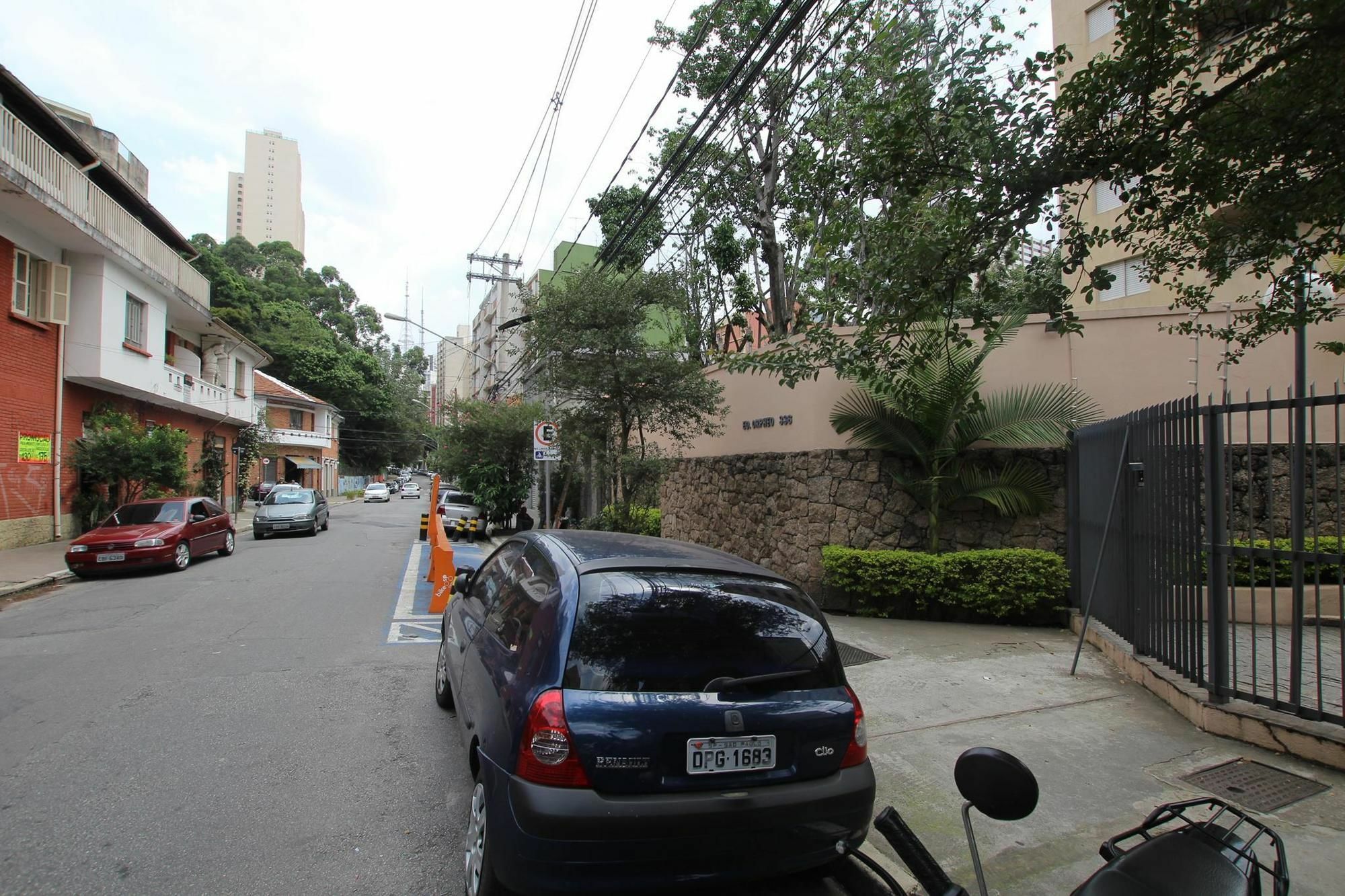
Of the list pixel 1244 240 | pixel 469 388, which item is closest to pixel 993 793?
pixel 1244 240

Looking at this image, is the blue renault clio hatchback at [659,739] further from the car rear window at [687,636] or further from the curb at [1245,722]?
the curb at [1245,722]

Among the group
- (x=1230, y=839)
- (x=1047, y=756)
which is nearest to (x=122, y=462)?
(x=1047, y=756)

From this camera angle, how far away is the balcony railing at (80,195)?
45.5 ft

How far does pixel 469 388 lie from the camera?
2921 inches

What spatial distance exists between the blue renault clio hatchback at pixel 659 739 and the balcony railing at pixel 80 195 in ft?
54.4

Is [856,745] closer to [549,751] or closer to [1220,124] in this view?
[549,751]

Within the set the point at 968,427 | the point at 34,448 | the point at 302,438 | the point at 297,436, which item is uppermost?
the point at 297,436

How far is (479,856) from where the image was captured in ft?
9.63

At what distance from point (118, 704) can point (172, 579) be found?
8019mm

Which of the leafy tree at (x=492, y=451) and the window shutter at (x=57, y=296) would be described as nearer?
the window shutter at (x=57, y=296)

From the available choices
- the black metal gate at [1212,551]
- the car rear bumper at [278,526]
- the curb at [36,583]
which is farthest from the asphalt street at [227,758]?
the car rear bumper at [278,526]

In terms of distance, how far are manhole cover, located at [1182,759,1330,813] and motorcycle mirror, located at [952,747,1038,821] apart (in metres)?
2.84

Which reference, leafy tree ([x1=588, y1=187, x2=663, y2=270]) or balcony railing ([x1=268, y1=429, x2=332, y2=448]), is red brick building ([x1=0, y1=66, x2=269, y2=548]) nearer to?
leafy tree ([x1=588, y1=187, x2=663, y2=270])

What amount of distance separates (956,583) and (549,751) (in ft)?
22.2
